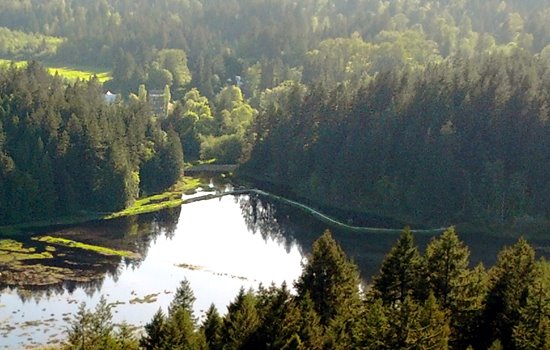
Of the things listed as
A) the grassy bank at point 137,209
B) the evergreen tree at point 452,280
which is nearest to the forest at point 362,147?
the grassy bank at point 137,209

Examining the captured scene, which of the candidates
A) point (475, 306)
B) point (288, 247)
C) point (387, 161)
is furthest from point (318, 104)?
point (475, 306)

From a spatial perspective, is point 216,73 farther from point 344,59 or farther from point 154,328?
point 154,328

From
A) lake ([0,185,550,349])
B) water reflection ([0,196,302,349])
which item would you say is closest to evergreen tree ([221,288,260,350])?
lake ([0,185,550,349])

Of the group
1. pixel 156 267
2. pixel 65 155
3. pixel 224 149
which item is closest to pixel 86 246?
pixel 156 267

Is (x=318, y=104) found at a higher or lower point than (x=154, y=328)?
higher

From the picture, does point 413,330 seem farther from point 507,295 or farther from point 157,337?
point 157,337
